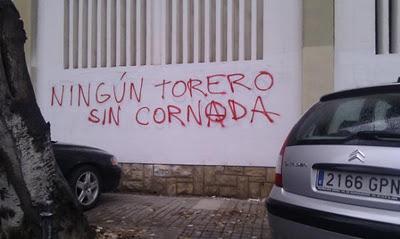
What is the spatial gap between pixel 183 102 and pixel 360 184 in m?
6.07

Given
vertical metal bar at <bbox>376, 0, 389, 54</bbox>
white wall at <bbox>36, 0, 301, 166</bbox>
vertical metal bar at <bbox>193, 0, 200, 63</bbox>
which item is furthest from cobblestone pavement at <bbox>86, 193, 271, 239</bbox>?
vertical metal bar at <bbox>376, 0, 389, 54</bbox>

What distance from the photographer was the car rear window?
3.41 meters

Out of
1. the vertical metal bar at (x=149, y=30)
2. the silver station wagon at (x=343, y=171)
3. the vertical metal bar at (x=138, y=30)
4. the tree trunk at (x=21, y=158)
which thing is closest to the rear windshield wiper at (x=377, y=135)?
the silver station wagon at (x=343, y=171)

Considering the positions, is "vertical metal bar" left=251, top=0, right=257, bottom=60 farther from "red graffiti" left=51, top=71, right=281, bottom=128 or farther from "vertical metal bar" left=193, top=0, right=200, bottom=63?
"vertical metal bar" left=193, top=0, right=200, bottom=63

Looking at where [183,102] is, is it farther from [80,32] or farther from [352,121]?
[352,121]

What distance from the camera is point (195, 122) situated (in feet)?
30.2

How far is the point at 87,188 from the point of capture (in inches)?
312

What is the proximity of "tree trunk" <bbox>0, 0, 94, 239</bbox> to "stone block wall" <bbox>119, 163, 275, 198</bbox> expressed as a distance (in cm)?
424

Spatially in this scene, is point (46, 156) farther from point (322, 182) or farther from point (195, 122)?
point (195, 122)

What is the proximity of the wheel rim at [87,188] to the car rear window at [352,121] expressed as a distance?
449cm

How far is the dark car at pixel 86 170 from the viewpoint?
25.3ft

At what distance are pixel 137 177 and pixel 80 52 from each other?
8.33 ft

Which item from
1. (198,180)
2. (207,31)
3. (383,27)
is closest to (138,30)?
(207,31)

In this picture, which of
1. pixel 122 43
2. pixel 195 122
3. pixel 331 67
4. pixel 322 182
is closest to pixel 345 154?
pixel 322 182
